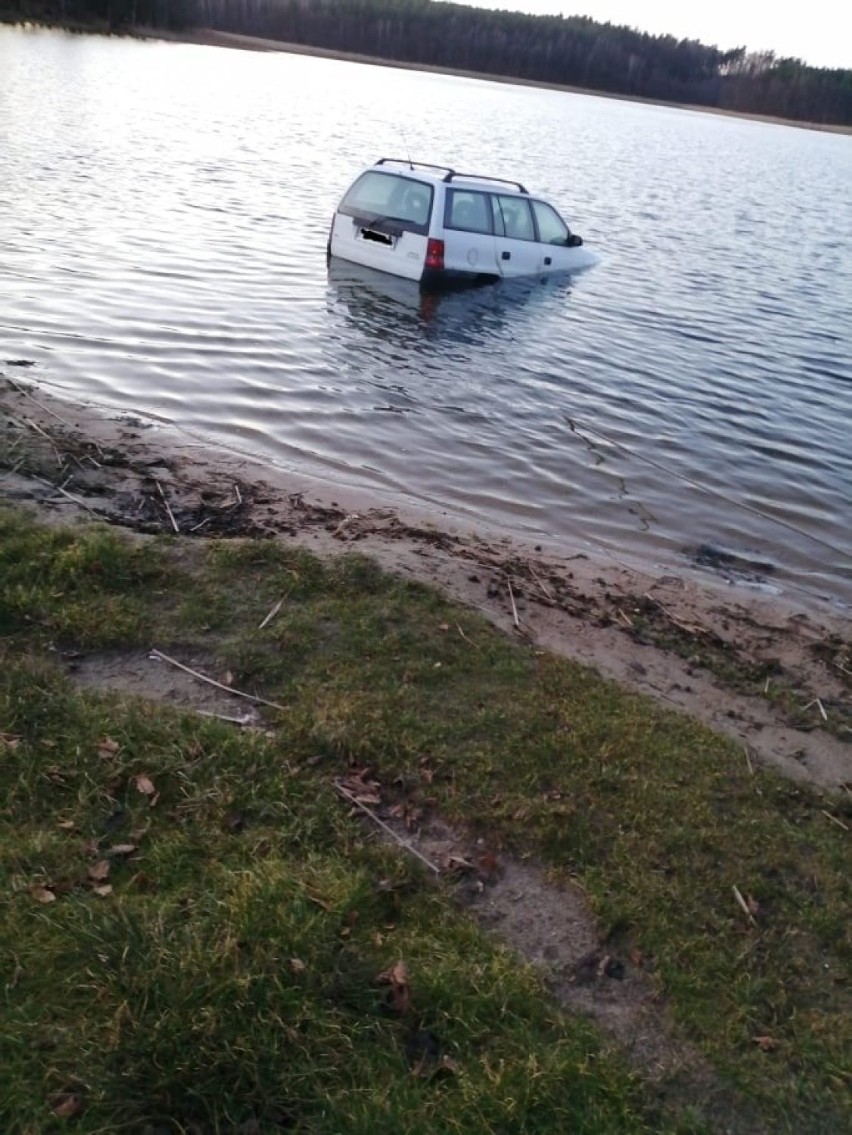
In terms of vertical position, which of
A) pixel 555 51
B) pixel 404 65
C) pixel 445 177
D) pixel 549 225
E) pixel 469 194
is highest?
pixel 555 51

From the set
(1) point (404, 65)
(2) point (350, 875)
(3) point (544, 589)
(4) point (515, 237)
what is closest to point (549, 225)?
(4) point (515, 237)

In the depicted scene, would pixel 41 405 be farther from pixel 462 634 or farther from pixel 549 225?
pixel 549 225

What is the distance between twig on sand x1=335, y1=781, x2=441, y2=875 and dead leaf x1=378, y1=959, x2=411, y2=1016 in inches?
22.1

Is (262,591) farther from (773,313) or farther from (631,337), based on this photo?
(773,313)

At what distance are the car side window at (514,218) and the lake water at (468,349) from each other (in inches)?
33.8

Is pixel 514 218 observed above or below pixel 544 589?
above

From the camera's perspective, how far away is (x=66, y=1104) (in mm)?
2531

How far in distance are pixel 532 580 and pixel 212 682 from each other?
2571mm

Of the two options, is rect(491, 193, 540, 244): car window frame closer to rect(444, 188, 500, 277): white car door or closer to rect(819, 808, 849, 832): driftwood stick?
rect(444, 188, 500, 277): white car door

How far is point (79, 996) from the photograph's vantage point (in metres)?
2.80

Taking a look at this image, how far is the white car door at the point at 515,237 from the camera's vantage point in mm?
14508

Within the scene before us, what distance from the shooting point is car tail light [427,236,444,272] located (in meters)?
13.6

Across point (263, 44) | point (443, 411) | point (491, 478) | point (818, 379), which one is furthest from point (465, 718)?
point (263, 44)

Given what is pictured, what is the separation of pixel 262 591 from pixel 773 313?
564 inches
